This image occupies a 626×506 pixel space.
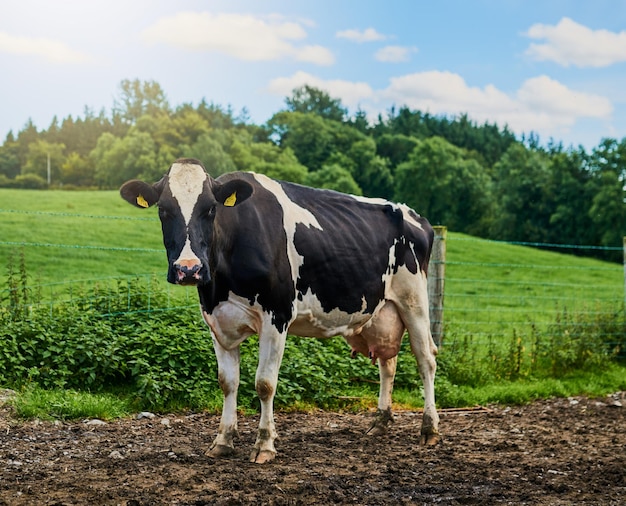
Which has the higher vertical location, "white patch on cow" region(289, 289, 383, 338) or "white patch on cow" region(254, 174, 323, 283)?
"white patch on cow" region(254, 174, 323, 283)

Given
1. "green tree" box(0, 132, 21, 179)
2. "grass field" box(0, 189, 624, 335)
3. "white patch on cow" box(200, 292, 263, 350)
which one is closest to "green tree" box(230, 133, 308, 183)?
"grass field" box(0, 189, 624, 335)

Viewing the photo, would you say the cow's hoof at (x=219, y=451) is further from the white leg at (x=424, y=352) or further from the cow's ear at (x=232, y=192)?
the white leg at (x=424, y=352)

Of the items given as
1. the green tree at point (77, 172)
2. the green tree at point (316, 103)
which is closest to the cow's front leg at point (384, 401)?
the green tree at point (77, 172)

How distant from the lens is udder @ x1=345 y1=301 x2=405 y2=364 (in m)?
7.30

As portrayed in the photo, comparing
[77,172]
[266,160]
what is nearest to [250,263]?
[266,160]

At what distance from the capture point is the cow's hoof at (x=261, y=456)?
587 centimetres

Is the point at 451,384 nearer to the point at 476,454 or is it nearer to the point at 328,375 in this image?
the point at 328,375

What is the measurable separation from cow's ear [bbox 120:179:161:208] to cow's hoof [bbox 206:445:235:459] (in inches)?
78.1

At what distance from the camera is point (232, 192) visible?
5742mm

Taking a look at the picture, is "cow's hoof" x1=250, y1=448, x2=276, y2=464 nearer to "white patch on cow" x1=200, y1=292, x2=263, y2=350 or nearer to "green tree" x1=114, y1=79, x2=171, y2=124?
"white patch on cow" x1=200, y1=292, x2=263, y2=350

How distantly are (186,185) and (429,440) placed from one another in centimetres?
325

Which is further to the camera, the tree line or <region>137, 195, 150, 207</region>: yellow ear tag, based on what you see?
the tree line

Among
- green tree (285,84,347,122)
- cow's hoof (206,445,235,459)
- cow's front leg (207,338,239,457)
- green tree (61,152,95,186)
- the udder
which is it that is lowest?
cow's hoof (206,445,235,459)

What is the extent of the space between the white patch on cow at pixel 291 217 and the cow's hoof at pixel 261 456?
1.37m
